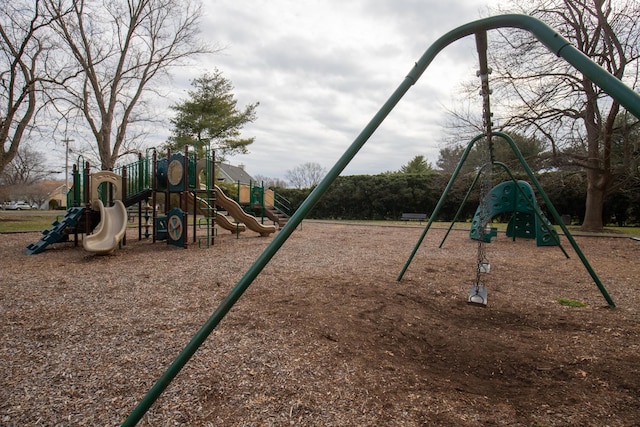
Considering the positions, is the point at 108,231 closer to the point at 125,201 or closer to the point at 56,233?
the point at 56,233

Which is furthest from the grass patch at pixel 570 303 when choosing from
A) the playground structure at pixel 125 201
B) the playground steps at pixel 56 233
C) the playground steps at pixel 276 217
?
the playground steps at pixel 56 233

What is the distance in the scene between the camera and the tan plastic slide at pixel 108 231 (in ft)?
25.3

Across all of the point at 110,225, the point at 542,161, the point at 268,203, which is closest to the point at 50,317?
the point at 110,225

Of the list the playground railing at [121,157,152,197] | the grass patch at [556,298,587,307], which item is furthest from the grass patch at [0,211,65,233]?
the grass patch at [556,298,587,307]

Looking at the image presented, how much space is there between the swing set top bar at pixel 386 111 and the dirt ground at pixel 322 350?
24.4 inches

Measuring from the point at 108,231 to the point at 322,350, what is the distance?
7548 mm

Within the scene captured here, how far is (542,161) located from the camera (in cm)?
1525

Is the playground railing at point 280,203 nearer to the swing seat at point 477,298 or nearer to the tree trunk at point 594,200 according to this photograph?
the swing seat at point 477,298

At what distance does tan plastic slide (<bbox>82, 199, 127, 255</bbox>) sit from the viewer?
7699 millimetres

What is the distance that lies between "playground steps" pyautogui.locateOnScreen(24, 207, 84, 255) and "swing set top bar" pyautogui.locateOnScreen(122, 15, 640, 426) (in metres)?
8.66

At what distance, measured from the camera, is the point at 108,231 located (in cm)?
859

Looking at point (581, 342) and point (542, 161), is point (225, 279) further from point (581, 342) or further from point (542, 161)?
point (542, 161)

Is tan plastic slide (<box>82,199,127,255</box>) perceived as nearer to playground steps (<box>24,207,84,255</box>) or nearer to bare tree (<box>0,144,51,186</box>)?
playground steps (<box>24,207,84,255</box>)

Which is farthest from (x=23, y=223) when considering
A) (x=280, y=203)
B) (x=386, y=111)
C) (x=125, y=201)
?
(x=386, y=111)
